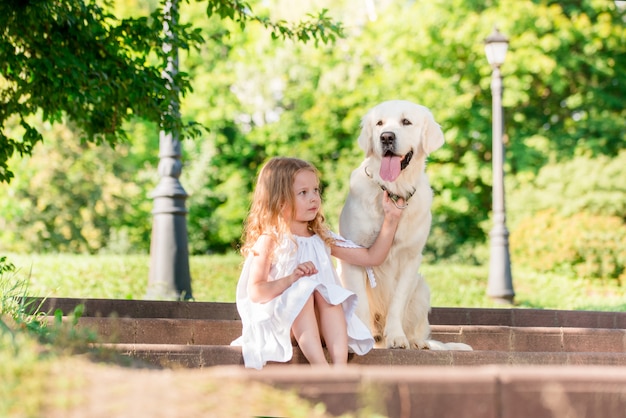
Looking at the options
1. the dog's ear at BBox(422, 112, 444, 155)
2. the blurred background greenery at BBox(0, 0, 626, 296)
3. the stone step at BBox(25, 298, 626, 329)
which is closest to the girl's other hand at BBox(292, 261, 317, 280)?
the dog's ear at BBox(422, 112, 444, 155)

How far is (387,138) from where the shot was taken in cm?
416

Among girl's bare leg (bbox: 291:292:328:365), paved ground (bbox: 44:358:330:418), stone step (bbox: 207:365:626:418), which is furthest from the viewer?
girl's bare leg (bbox: 291:292:328:365)

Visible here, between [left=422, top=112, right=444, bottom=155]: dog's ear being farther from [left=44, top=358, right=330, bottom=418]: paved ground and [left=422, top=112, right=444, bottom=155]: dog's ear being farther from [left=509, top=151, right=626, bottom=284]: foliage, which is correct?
[left=509, top=151, right=626, bottom=284]: foliage

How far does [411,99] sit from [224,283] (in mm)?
8583

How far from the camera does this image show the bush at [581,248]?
13.1 metres

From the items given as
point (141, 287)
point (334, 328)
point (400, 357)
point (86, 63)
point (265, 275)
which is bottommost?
point (400, 357)

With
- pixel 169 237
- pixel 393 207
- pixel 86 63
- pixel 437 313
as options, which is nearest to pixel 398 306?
pixel 393 207

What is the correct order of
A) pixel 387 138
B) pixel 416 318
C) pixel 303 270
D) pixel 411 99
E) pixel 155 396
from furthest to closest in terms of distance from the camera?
pixel 411 99 < pixel 416 318 < pixel 387 138 < pixel 303 270 < pixel 155 396

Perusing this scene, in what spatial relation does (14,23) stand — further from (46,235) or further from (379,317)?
(46,235)

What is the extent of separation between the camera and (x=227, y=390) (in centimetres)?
201

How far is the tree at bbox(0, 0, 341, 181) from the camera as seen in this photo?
16.8 ft

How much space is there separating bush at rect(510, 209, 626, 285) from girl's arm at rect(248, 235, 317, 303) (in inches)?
408

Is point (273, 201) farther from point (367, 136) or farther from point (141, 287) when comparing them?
point (141, 287)

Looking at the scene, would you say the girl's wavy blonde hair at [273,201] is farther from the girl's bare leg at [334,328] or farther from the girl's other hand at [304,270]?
the girl's bare leg at [334,328]
